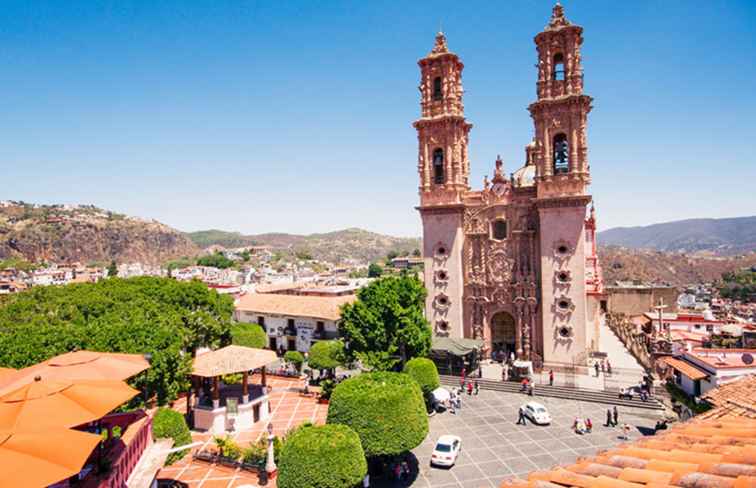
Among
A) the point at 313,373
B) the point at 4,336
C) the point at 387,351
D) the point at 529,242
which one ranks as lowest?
the point at 313,373

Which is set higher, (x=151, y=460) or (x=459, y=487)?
(x=151, y=460)

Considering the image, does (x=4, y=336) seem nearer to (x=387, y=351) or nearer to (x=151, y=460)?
(x=151, y=460)

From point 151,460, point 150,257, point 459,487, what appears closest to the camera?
point 151,460

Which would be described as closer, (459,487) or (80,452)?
(80,452)

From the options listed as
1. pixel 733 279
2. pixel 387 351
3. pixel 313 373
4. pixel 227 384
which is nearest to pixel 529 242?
pixel 387 351

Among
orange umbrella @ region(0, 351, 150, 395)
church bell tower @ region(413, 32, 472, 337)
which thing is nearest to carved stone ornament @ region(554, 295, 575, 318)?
church bell tower @ region(413, 32, 472, 337)

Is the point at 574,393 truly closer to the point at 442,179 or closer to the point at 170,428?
the point at 442,179

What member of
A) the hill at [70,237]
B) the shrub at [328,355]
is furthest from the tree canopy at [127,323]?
the hill at [70,237]

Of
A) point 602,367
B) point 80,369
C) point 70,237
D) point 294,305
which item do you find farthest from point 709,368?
point 70,237

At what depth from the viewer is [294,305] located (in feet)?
156

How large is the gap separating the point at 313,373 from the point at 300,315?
8.02 m

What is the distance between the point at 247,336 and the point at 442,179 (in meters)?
20.4

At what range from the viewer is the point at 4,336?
800 inches

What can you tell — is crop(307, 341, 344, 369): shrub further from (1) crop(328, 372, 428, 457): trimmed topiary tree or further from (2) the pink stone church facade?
(1) crop(328, 372, 428, 457): trimmed topiary tree
